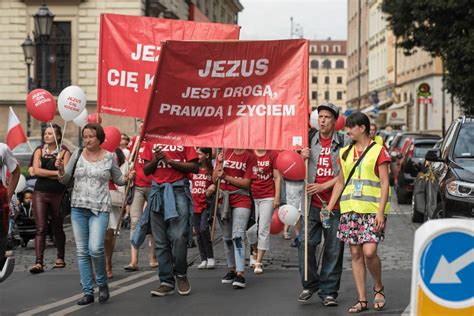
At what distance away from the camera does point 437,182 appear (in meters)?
13.4

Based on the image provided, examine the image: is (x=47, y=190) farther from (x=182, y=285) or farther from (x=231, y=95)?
(x=231, y=95)

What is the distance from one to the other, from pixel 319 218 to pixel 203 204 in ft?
11.8

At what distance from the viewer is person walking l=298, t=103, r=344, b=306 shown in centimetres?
904

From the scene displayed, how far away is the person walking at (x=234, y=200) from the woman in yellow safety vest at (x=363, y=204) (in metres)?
2.07

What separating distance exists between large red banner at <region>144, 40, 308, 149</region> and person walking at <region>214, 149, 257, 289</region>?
103 cm

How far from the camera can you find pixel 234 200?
10750 millimetres

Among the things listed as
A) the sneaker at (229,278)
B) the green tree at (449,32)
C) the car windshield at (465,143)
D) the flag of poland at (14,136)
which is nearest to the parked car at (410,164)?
the green tree at (449,32)

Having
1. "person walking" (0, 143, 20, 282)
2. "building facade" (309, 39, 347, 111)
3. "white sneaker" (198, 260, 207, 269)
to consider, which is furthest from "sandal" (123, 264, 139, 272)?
"building facade" (309, 39, 347, 111)

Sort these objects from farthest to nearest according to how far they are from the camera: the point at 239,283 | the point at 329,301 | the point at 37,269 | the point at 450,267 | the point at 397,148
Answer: the point at 397,148
the point at 37,269
the point at 239,283
the point at 329,301
the point at 450,267

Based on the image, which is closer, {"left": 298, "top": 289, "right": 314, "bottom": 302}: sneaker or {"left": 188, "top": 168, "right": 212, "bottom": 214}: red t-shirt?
{"left": 298, "top": 289, "right": 314, "bottom": 302}: sneaker

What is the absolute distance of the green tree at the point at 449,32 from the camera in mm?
29219

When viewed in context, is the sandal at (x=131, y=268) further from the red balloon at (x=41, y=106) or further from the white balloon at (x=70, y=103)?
the red balloon at (x=41, y=106)

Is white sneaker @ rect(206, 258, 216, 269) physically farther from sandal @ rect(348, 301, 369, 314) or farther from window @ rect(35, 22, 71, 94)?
window @ rect(35, 22, 71, 94)

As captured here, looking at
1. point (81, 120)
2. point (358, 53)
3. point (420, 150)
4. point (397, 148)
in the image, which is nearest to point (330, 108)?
point (81, 120)
